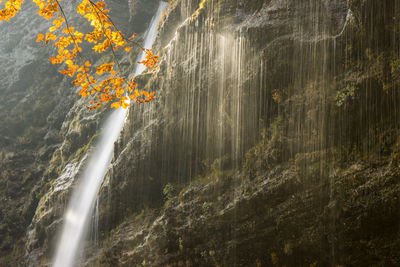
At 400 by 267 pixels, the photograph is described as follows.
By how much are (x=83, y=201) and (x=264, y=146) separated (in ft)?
23.4

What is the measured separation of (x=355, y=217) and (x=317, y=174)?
1.03 m

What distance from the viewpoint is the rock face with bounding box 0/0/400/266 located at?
19.4 ft

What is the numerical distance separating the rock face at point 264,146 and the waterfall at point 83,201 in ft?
2.75

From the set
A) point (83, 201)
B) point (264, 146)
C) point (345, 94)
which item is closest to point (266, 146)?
point (264, 146)

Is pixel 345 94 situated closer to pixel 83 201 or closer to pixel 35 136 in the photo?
pixel 83 201

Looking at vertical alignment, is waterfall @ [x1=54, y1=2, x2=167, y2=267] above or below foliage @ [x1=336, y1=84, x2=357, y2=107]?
below

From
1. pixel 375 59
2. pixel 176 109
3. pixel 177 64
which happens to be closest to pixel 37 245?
pixel 176 109

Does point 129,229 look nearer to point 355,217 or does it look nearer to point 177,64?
point 177,64

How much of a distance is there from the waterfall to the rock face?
33.0 inches

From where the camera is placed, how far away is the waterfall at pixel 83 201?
1059 cm

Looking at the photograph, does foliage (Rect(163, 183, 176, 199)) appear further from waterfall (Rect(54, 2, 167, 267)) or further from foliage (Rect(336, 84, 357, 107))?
foliage (Rect(336, 84, 357, 107))

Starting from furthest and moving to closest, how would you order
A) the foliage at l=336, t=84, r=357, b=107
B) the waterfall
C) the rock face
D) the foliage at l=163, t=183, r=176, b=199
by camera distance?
the waterfall → the foliage at l=163, t=183, r=176, b=199 → the foliage at l=336, t=84, r=357, b=107 → the rock face

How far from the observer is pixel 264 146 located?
7.30m

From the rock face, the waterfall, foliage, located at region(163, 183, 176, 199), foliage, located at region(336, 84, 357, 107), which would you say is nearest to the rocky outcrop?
the waterfall
